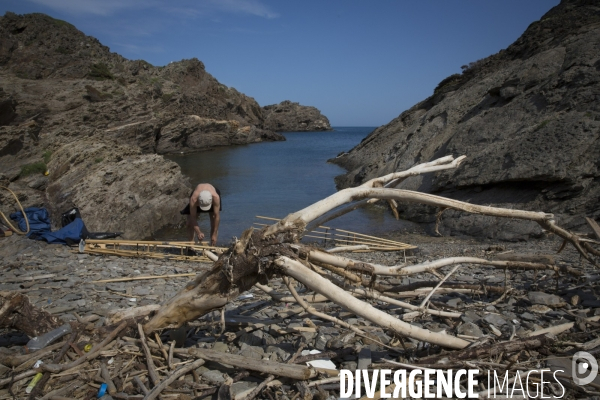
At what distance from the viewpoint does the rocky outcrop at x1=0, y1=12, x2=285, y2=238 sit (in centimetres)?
1389

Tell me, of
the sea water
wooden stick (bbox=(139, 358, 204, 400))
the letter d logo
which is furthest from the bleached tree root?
the sea water

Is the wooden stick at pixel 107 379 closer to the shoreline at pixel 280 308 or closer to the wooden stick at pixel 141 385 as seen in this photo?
the wooden stick at pixel 141 385

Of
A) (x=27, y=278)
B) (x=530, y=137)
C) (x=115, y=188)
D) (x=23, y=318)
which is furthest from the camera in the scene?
(x=115, y=188)

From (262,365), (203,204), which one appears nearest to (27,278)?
(203,204)

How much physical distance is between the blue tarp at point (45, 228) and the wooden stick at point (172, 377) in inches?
277

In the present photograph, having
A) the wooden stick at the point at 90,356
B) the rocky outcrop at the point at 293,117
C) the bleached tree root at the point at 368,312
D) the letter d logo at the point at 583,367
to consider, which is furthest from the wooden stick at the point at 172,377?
the rocky outcrop at the point at 293,117

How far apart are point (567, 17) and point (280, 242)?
25.1 meters

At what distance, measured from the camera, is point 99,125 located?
3281 centimetres

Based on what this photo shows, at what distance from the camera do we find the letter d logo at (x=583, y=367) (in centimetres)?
289

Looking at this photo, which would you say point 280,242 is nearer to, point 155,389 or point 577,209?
point 155,389

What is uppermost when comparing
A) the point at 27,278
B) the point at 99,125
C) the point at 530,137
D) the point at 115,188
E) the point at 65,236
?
the point at 99,125

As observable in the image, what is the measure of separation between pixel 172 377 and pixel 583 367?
315 cm

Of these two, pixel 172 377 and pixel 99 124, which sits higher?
pixel 99 124

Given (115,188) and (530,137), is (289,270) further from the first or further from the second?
(530,137)
